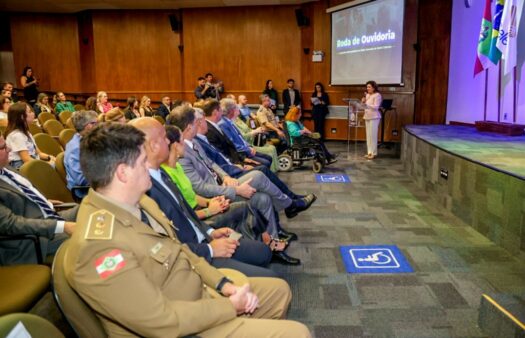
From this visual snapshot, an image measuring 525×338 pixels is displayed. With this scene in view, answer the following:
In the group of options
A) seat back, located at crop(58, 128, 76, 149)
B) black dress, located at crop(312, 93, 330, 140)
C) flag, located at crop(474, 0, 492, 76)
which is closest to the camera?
seat back, located at crop(58, 128, 76, 149)

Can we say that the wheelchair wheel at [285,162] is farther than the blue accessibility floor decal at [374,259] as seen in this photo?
Yes

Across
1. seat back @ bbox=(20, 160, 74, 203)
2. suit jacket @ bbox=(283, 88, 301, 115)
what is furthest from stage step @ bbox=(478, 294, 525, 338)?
suit jacket @ bbox=(283, 88, 301, 115)

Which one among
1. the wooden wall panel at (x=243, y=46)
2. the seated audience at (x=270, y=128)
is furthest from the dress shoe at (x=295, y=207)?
the wooden wall panel at (x=243, y=46)

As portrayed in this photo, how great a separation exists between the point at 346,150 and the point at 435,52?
2.60 meters

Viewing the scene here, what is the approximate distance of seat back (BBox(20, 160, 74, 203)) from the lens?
2.82 m

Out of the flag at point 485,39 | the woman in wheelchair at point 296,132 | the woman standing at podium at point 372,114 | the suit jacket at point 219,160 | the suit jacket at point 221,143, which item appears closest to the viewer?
the suit jacket at point 219,160

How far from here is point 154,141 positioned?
221cm

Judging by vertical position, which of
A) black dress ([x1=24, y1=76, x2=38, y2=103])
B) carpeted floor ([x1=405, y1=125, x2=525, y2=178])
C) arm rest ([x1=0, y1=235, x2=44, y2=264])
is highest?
black dress ([x1=24, y1=76, x2=38, y2=103])

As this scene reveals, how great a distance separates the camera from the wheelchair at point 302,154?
6432 millimetres

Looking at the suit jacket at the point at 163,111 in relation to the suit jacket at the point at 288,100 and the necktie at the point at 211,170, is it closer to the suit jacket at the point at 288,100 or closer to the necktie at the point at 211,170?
the suit jacket at the point at 288,100

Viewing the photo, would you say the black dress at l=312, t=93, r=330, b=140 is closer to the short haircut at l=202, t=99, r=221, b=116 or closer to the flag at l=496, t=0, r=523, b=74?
the flag at l=496, t=0, r=523, b=74

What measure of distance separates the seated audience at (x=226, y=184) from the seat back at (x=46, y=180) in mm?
941

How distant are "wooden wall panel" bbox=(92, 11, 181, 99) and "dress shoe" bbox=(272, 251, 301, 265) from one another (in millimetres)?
8803

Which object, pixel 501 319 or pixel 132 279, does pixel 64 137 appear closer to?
pixel 132 279
